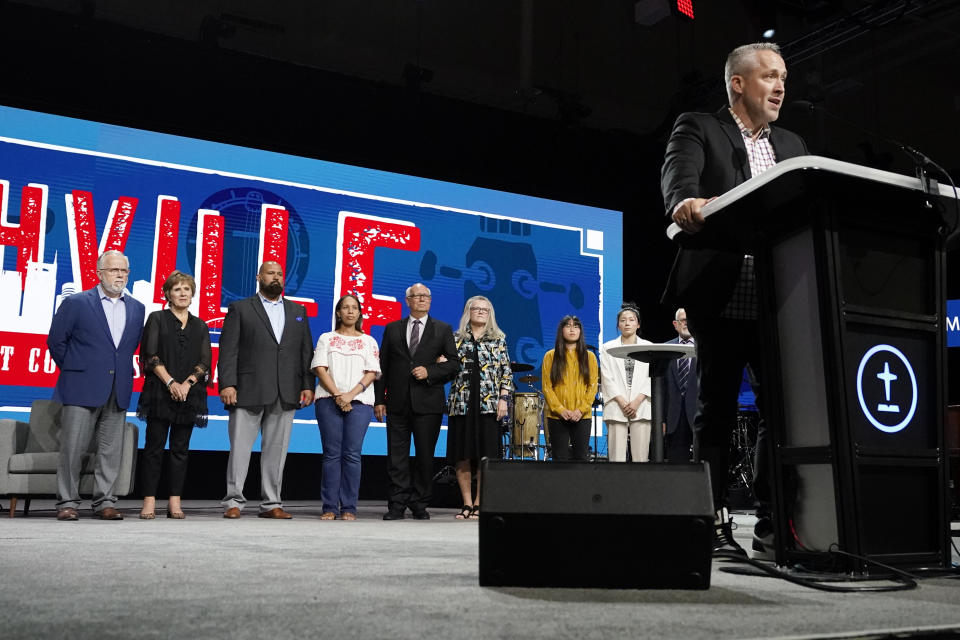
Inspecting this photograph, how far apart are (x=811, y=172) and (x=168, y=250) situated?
5.48 meters

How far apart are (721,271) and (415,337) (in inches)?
126

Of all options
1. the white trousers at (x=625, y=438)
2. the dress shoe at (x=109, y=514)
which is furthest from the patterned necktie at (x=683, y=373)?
the dress shoe at (x=109, y=514)

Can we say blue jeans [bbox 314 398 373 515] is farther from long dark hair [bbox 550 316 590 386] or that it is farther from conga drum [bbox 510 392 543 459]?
conga drum [bbox 510 392 543 459]

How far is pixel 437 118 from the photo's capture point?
7809mm

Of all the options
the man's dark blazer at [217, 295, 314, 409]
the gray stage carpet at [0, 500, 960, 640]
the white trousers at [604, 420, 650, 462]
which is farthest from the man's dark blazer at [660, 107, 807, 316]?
the white trousers at [604, 420, 650, 462]

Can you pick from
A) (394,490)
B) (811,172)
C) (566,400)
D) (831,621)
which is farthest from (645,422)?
(831,621)

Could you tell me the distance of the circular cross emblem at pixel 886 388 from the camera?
1.68 metres

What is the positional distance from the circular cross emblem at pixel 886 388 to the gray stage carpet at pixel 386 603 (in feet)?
1.03

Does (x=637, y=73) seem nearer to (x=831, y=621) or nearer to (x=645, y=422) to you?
(x=645, y=422)

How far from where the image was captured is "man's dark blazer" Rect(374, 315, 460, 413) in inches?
195

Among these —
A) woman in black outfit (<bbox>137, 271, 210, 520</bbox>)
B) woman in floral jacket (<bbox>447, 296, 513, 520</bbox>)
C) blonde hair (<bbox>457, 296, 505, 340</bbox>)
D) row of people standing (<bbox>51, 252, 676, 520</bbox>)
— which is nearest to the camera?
row of people standing (<bbox>51, 252, 676, 520</bbox>)

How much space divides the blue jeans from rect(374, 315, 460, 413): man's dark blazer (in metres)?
0.27

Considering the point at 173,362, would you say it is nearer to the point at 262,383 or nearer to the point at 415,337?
the point at 262,383

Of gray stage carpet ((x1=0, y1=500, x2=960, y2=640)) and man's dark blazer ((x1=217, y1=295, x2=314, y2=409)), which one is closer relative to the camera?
gray stage carpet ((x1=0, y1=500, x2=960, y2=640))
